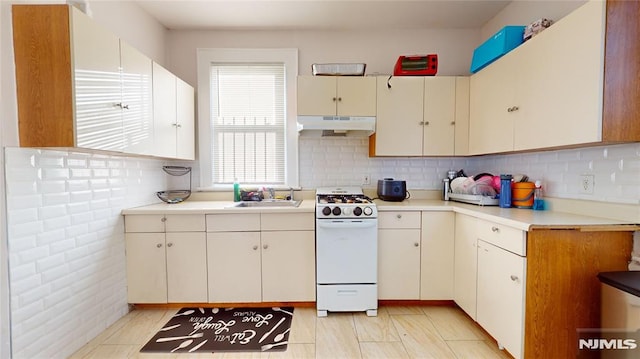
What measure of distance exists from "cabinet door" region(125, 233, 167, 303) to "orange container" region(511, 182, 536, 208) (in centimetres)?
301

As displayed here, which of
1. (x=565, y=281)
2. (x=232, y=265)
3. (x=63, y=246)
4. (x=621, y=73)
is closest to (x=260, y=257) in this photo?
(x=232, y=265)

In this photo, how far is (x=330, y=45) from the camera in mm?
2955

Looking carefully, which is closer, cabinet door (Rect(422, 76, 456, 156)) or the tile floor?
the tile floor

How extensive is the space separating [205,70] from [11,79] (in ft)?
5.43

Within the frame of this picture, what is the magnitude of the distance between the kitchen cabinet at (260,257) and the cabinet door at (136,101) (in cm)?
81

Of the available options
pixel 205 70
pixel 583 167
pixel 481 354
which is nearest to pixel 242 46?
pixel 205 70

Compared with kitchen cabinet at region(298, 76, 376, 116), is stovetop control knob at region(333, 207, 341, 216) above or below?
below

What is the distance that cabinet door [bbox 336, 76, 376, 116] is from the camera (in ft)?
8.59

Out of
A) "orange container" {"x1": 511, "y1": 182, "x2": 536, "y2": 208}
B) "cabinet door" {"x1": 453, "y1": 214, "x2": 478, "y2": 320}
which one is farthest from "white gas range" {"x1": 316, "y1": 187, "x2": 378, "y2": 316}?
"orange container" {"x1": 511, "y1": 182, "x2": 536, "y2": 208}

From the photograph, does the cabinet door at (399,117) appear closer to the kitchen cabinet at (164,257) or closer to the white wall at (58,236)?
the kitchen cabinet at (164,257)

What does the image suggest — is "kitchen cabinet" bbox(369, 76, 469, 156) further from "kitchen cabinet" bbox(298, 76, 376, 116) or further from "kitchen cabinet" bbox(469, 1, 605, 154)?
"kitchen cabinet" bbox(469, 1, 605, 154)

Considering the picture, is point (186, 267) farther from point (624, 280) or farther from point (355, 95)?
point (624, 280)

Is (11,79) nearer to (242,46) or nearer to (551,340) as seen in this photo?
(242,46)

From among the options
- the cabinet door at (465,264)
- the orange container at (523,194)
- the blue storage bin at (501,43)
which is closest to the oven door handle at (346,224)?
the cabinet door at (465,264)
